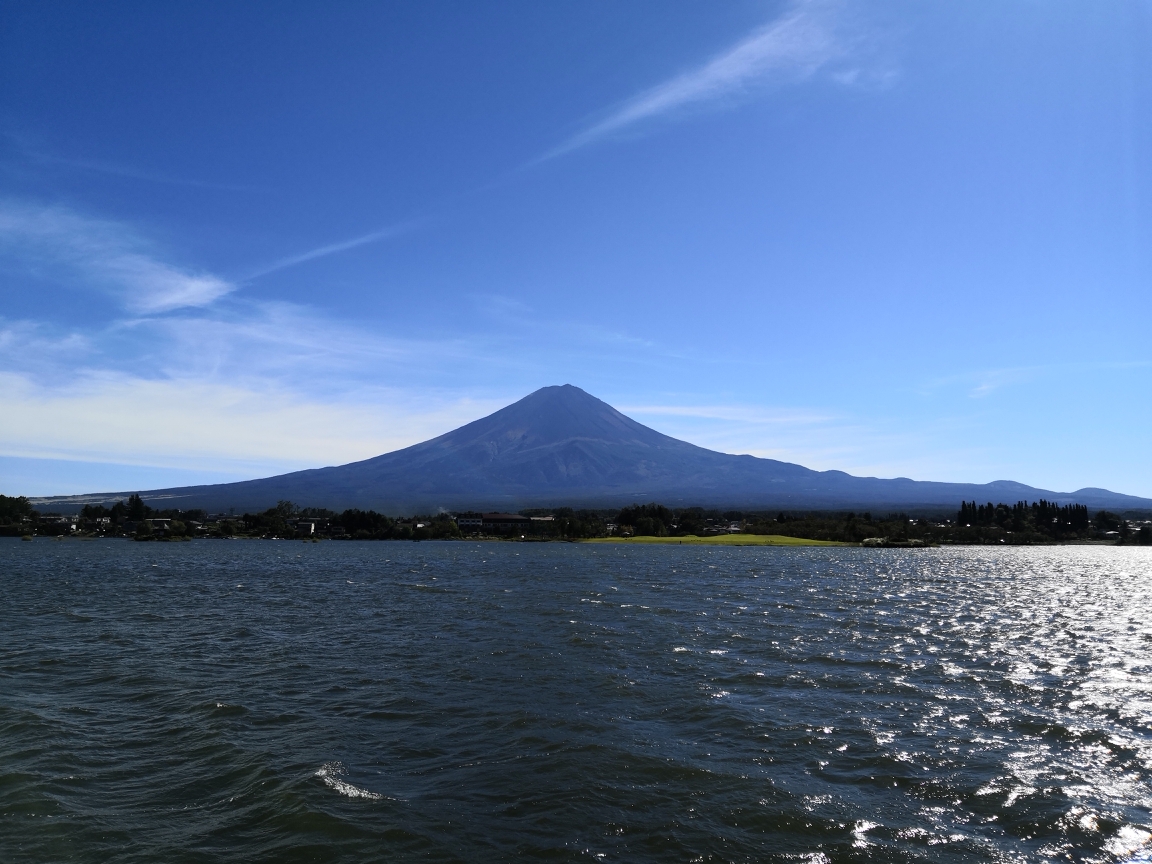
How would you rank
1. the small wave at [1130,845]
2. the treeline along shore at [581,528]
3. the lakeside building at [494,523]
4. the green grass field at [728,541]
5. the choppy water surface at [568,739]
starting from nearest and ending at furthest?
the small wave at [1130,845]
the choppy water surface at [568,739]
the green grass field at [728,541]
the treeline along shore at [581,528]
the lakeside building at [494,523]

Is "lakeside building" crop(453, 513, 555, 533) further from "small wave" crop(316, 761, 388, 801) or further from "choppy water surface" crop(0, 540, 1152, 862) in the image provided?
"small wave" crop(316, 761, 388, 801)

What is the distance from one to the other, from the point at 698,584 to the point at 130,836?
3743 centimetres

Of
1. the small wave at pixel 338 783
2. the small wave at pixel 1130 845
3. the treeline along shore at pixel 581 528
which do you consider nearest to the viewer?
the small wave at pixel 1130 845

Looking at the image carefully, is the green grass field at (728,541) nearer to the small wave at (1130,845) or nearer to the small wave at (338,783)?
the small wave at (1130,845)

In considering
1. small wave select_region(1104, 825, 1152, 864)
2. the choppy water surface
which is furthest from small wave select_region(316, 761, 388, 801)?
small wave select_region(1104, 825, 1152, 864)

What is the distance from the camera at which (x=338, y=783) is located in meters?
10.1

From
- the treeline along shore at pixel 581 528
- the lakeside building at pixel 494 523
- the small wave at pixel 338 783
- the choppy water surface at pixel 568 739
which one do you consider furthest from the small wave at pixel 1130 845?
the lakeside building at pixel 494 523

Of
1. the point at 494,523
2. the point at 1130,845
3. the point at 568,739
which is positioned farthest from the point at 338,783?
the point at 494,523

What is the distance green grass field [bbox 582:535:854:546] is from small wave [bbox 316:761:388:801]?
359 ft

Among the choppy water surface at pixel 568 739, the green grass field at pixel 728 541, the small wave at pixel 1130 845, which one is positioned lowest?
the green grass field at pixel 728 541

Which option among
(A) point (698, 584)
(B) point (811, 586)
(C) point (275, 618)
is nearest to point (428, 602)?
(C) point (275, 618)

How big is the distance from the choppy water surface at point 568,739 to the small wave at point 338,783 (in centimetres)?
5

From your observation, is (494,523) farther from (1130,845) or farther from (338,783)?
(1130,845)

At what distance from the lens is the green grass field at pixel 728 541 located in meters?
117
